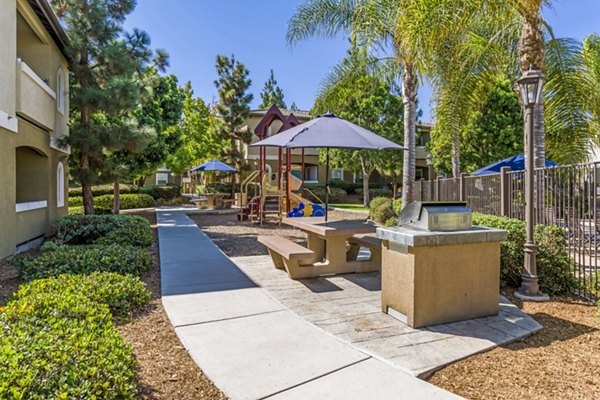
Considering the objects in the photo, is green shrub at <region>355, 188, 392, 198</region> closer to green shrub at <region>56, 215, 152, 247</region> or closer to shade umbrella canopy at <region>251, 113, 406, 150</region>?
green shrub at <region>56, 215, 152, 247</region>

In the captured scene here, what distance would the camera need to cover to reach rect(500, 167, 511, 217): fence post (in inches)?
343

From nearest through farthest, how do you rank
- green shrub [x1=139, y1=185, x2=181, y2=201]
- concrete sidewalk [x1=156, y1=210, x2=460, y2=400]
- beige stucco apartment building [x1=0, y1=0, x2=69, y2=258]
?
concrete sidewalk [x1=156, y1=210, x2=460, y2=400] → beige stucco apartment building [x1=0, y1=0, x2=69, y2=258] → green shrub [x1=139, y1=185, x2=181, y2=201]

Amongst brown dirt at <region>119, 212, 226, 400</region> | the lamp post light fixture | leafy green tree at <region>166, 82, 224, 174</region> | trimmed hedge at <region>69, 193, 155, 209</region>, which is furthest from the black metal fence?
leafy green tree at <region>166, 82, 224, 174</region>

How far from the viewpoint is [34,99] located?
9.54 metres

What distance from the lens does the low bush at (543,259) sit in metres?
6.18

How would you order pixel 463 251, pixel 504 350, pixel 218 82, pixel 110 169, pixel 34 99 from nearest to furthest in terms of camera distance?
pixel 504 350
pixel 463 251
pixel 34 99
pixel 110 169
pixel 218 82

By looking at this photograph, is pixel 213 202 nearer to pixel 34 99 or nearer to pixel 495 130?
pixel 34 99

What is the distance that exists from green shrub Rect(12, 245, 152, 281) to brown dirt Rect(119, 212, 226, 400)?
184cm

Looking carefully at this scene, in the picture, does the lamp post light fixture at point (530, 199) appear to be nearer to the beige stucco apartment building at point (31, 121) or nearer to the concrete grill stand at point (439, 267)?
the concrete grill stand at point (439, 267)

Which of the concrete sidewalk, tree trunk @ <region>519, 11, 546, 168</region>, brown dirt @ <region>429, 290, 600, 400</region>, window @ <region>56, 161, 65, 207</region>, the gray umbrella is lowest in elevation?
brown dirt @ <region>429, 290, 600, 400</region>

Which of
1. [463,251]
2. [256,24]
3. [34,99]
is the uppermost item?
[256,24]

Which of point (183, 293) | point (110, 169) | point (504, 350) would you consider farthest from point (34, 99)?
point (504, 350)

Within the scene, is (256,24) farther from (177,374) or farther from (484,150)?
(177,374)

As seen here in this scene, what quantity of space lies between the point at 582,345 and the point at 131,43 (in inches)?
520
